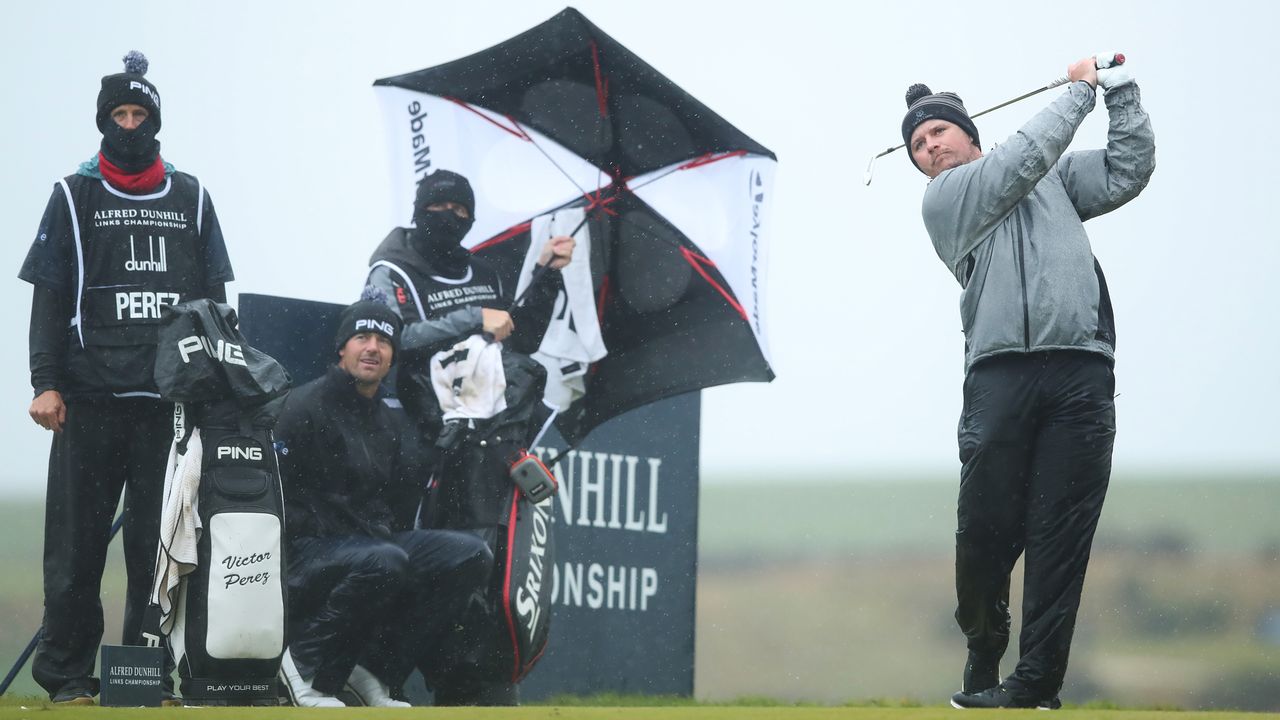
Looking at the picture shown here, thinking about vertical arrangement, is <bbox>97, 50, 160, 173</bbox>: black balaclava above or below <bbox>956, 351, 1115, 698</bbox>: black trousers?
above

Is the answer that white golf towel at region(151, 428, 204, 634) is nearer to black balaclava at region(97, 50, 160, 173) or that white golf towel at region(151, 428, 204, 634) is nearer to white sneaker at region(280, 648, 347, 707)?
white sneaker at region(280, 648, 347, 707)

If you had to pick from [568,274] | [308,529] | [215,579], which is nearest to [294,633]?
[308,529]

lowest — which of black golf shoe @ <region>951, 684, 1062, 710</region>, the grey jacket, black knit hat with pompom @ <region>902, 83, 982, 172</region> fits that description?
black golf shoe @ <region>951, 684, 1062, 710</region>

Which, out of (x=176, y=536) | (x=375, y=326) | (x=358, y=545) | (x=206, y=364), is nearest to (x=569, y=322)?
(x=375, y=326)

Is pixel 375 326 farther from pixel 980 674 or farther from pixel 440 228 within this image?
pixel 980 674

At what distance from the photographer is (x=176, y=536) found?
12.3 ft

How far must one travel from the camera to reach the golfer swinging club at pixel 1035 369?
3.42 meters

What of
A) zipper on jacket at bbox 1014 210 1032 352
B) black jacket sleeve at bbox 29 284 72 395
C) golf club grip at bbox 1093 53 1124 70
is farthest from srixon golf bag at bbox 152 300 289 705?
golf club grip at bbox 1093 53 1124 70

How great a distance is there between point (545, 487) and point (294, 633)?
983 millimetres

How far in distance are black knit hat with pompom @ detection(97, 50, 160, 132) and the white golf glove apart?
8.80ft

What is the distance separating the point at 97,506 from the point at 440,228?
4.92 ft

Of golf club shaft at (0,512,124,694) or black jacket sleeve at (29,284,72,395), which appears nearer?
black jacket sleeve at (29,284,72,395)

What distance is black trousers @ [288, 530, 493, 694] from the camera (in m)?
4.40

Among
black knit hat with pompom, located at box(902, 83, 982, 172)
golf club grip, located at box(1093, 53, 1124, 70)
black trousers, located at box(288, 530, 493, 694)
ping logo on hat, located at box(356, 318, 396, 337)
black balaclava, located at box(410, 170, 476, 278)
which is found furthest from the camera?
black balaclava, located at box(410, 170, 476, 278)
